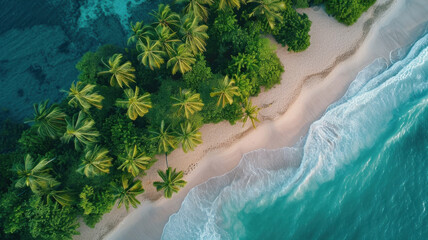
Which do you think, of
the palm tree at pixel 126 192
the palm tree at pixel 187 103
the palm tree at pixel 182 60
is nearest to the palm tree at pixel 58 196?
the palm tree at pixel 126 192

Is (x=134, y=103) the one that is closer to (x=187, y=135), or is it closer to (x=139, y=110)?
(x=139, y=110)

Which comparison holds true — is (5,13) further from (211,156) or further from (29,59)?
(211,156)

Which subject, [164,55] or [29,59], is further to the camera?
[29,59]

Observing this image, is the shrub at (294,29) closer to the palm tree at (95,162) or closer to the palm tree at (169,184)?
the palm tree at (169,184)

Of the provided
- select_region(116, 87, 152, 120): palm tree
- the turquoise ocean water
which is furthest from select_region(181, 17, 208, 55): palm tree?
the turquoise ocean water

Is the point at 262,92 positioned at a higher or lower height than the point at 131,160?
lower

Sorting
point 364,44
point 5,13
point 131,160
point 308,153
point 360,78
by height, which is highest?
point 5,13

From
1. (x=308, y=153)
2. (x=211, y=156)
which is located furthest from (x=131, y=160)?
(x=308, y=153)

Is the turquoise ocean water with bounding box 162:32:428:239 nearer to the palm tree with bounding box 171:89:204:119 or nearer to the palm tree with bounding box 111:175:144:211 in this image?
the palm tree with bounding box 111:175:144:211
